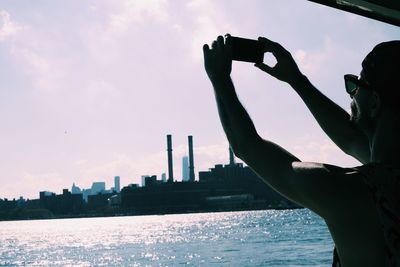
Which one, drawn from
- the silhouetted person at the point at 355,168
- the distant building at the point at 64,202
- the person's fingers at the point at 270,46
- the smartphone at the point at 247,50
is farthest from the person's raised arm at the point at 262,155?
the distant building at the point at 64,202

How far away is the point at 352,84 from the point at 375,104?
0.09 m

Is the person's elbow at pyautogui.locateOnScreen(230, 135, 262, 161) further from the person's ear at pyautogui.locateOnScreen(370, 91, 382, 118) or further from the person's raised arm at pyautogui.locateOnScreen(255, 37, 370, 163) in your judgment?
the person's raised arm at pyautogui.locateOnScreen(255, 37, 370, 163)

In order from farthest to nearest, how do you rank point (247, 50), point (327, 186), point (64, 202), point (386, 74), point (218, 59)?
point (64, 202) < point (247, 50) < point (218, 59) < point (386, 74) < point (327, 186)

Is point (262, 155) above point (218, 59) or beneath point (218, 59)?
beneath

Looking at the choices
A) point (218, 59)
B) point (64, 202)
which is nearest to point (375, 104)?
point (218, 59)

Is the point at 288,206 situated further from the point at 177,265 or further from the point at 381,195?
the point at 381,195

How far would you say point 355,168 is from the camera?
3.76 feet

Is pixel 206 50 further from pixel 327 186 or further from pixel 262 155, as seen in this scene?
pixel 327 186

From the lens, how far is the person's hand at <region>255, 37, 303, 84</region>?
1.73 m

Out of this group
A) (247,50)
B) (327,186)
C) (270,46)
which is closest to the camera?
(327,186)

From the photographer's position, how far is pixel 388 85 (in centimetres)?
118

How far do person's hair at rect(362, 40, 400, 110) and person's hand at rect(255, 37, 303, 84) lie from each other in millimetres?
536

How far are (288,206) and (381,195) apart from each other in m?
149

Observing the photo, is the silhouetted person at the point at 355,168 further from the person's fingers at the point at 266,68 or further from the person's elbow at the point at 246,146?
the person's fingers at the point at 266,68
